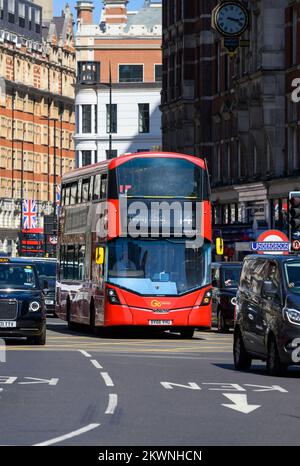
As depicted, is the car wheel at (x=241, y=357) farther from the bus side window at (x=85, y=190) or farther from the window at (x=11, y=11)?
the window at (x=11, y=11)

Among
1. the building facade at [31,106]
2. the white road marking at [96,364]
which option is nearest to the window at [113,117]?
the building facade at [31,106]

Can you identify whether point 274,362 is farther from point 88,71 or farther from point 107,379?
point 88,71

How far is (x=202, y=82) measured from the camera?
78.8 meters

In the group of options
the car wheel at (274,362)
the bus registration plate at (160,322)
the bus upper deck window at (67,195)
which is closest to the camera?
the car wheel at (274,362)

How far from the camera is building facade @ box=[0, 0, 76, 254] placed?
559 ft

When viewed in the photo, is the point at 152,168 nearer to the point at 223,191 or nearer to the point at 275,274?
the point at 275,274

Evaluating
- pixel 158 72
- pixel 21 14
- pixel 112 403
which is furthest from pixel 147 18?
pixel 112 403

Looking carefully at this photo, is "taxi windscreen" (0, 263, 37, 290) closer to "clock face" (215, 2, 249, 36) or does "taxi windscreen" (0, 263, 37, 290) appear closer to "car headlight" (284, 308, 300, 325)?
"car headlight" (284, 308, 300, 325)

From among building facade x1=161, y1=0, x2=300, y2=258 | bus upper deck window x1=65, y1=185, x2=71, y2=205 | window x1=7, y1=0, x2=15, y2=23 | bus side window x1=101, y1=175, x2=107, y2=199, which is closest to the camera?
bus side window x1=101, y1=175, x2=107, y2=199

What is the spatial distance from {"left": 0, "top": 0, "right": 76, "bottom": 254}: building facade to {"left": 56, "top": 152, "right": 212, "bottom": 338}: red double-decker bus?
4881 inches

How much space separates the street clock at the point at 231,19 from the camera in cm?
6788

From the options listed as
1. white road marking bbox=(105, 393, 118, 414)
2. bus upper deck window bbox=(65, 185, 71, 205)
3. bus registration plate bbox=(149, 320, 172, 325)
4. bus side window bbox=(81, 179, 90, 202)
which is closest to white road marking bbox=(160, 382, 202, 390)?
white road marking bbox=(105, 393, 118, 414)

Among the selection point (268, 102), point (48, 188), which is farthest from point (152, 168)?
point (48, 188)

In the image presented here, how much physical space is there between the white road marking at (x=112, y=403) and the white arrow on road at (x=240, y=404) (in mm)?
1309
